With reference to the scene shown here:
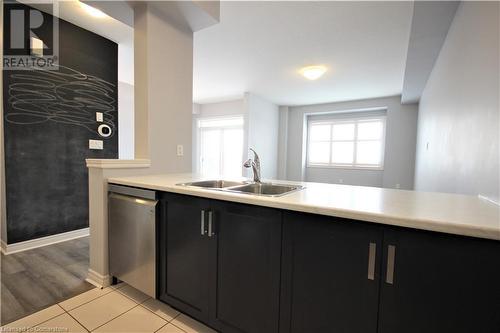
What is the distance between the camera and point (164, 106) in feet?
7.42

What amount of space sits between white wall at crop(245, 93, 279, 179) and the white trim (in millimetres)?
4160

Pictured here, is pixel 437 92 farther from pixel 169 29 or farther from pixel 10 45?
pixel 10 45

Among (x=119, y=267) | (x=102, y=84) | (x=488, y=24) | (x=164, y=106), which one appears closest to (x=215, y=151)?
(x=102, y=84)

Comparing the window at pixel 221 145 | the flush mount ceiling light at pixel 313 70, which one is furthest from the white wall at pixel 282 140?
the flush mount ceiling light at pixel 313 70

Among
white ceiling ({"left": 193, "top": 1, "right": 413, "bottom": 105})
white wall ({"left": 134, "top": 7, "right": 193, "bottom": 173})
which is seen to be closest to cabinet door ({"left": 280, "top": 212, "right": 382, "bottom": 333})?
white wall ({"left": 134, "top": 7, "right": 193, "bottom": 173})

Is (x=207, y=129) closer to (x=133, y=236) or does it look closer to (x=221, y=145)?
(x=221, y=145)

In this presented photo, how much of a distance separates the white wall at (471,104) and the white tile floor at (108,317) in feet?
6.67

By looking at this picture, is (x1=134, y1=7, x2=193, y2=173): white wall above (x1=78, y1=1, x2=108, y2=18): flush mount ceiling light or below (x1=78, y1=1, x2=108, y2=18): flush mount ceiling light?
below

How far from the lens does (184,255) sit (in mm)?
1443

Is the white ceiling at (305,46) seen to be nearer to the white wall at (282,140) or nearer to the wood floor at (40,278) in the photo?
the white wall at (282,140)

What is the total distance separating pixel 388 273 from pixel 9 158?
340 centimetres

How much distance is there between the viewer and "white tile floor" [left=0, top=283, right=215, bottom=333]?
1421mm

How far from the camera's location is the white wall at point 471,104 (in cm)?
141

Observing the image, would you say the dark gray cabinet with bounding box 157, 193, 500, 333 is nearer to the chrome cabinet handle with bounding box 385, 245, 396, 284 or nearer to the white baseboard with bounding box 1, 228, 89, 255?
the chrome cabinet handle with bounding box 385, 245, 396, 284
